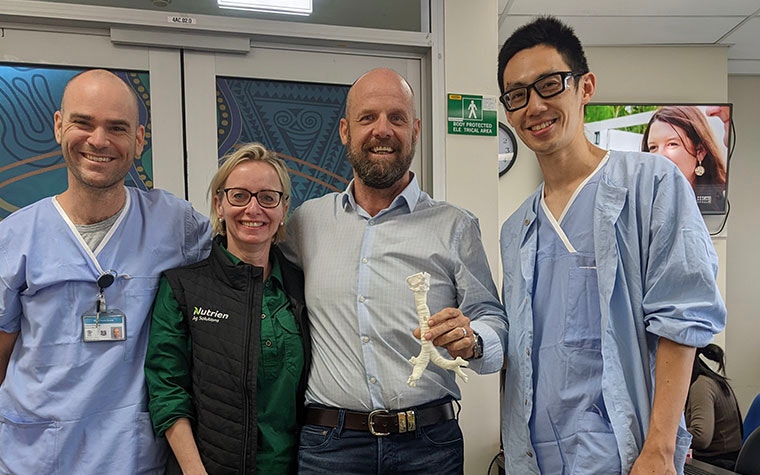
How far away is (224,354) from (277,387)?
17cm

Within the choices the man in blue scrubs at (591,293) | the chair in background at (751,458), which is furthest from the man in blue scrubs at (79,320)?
the chair in background at (751,458)

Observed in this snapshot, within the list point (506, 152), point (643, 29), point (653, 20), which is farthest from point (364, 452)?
point (643, 29)

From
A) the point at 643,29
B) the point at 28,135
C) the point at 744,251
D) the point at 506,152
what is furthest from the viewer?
the point at 744,251

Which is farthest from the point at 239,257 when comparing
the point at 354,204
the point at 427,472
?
the point at 427,472

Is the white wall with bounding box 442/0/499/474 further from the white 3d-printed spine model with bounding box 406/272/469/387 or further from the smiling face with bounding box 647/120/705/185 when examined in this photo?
the smiling face with bounding box 647/120/705/185

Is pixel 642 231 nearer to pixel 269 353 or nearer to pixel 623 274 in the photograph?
pixel 623 274

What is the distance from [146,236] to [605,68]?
3.78 meters

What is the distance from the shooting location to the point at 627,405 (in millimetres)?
1174

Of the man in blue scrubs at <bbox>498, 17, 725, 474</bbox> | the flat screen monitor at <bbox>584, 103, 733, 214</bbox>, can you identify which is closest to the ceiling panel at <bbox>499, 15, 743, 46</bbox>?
the flat screen monitor at <bbox>584, 103, 733, 214</bbox>

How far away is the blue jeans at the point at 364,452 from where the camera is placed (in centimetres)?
146

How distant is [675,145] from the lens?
417 cm

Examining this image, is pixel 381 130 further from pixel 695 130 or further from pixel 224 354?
pixel 695 130

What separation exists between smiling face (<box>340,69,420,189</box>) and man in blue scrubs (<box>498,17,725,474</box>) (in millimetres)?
348

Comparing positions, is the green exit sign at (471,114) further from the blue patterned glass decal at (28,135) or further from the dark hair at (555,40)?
the blue patterned glass decal at (28,135)
